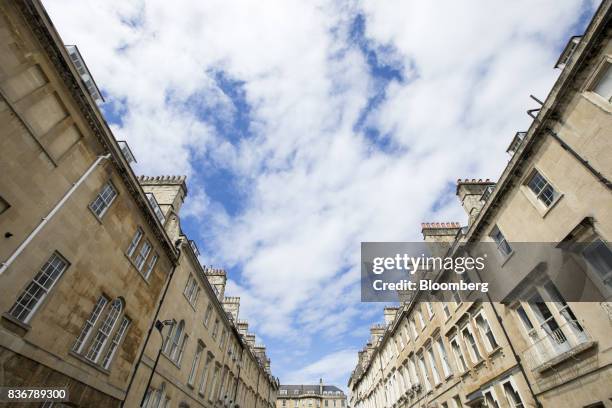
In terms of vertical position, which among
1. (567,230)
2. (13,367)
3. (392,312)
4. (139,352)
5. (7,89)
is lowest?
(13,367)

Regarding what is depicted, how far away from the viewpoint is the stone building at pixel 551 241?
985 centimetres

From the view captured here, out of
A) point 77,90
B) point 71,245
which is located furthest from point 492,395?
point 77,90

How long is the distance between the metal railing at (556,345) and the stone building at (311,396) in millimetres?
81463

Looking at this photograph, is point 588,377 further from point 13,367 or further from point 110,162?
point 110,162

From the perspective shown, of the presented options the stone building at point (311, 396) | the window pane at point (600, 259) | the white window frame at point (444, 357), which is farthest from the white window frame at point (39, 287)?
the stone building at point (311, 396)

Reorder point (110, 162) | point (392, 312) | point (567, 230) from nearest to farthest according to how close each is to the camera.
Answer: point (567, 230), point (110, 162), point (392, 312)

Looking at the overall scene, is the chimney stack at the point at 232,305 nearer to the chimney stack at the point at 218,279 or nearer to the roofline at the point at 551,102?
the chimney stack at the point at 218,279

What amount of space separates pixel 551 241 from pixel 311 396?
85.2m

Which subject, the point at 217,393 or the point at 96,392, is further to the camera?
the point at 217,393

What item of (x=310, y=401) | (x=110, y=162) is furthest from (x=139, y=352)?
(x=310, y=401)

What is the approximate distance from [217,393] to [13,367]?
20.2 meters

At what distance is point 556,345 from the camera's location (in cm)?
1184

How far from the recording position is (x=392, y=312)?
40.4m

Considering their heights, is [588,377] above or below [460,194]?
below
